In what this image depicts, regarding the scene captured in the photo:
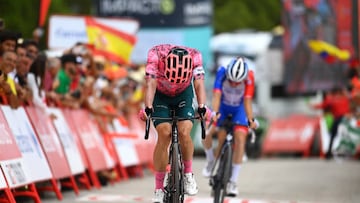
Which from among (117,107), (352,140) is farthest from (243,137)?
(352,140)

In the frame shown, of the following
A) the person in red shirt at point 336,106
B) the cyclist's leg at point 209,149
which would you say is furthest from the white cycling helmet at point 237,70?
the person in red shirt at point 336,106

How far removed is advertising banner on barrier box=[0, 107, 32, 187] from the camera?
11.8 meters

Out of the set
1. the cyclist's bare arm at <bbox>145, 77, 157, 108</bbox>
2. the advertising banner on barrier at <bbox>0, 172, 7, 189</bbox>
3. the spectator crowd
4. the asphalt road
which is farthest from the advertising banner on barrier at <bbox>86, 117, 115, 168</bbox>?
the cyclist's bare arm at <bbox>145, 77, 157, 108</bbox>

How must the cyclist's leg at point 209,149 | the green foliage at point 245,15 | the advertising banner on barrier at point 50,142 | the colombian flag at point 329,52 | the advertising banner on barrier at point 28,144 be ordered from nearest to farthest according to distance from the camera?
1. the advertising banner on barrier at point 28,144
2. the advertising banner on barrier at point 50,142
3. the cyclist's leg at point 209,149
4. the colombian flag at point 329,52
5. the green foliage at point 245,15

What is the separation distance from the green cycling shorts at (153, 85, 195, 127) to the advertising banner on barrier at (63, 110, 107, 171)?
193 inches

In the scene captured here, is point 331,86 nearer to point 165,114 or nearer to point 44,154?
point 44,154

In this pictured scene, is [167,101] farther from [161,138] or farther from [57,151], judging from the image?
[57,151]

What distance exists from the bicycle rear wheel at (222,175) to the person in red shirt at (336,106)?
14.6m

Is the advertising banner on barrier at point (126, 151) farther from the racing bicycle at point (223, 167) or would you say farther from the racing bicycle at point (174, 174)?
the racing bicycle at point (174, 174)

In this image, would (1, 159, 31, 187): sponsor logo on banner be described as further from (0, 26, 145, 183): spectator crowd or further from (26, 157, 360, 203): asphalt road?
(26, 157, 360, 203): asphalt road

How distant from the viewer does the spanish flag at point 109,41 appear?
20.6m

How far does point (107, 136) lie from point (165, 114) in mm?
7135

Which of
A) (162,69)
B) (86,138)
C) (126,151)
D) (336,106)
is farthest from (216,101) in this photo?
(336,106)

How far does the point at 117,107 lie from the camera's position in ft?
65.8
